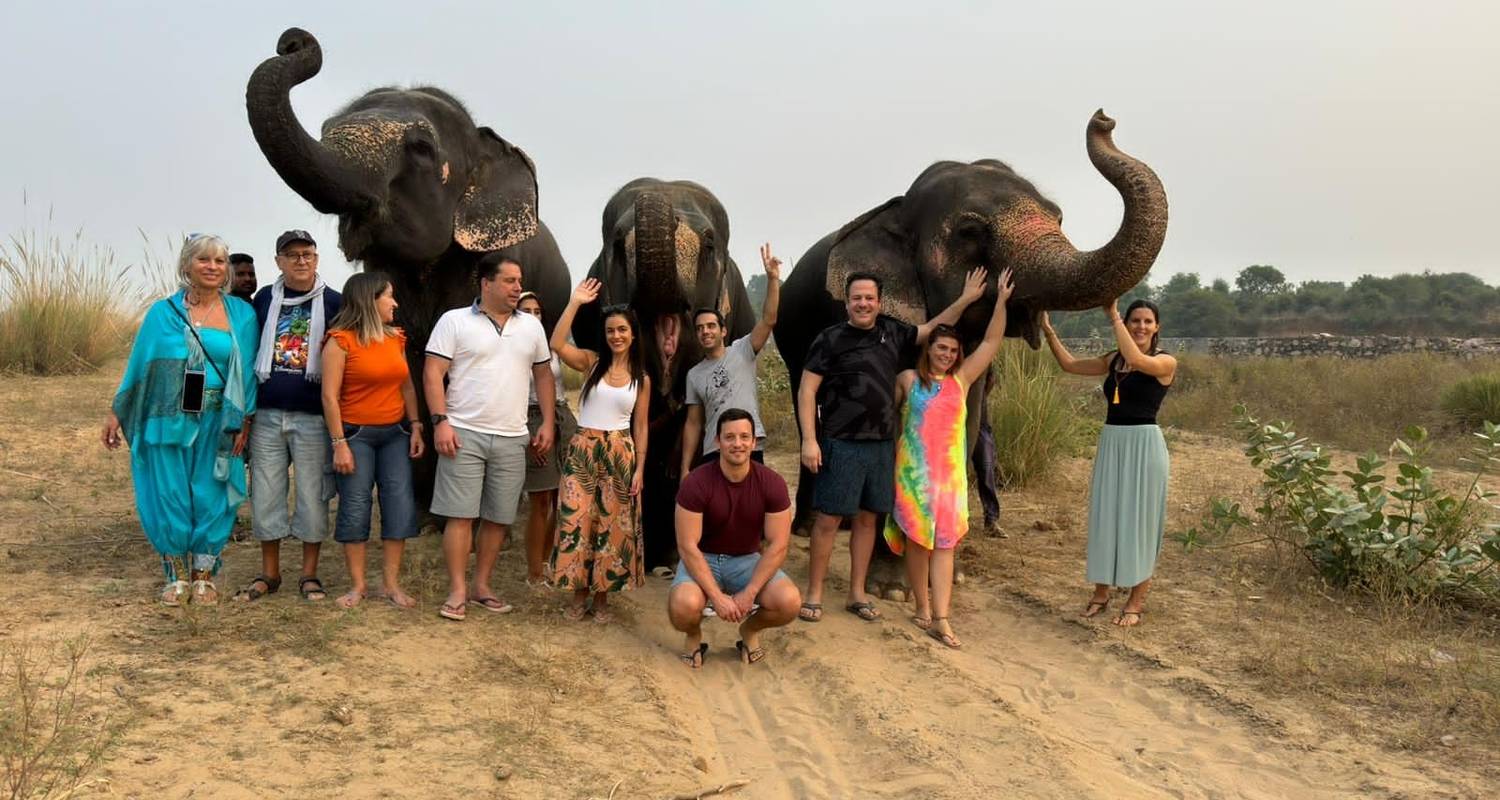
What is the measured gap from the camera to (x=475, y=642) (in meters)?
5.28

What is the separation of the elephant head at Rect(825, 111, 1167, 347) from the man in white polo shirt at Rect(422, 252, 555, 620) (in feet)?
6.73

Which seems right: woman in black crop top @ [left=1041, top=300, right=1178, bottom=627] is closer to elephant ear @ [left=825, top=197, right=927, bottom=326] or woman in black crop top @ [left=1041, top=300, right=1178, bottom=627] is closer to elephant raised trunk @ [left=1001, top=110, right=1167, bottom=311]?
elephant raised trunk @ [left=1001, top=110, right=1167, bottom=311]

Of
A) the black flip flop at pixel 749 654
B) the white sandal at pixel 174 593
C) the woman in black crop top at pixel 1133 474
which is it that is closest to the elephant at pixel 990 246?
the woman in black crop top at pixel 1133 474

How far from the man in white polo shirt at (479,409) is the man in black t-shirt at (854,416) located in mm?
1523

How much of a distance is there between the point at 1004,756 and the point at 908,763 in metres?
0.40

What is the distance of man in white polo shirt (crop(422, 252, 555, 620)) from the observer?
562 centimetres

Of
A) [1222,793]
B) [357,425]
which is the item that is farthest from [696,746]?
[357,425]

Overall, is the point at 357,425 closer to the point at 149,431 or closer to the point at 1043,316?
the point at 149,431

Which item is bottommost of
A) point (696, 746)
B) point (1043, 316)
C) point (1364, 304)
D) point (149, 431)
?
point (696, 746)

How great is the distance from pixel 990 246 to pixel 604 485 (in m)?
2.54

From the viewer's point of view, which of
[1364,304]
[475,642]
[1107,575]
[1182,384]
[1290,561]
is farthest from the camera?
[1364,304]

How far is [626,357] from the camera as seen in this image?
5844 mm

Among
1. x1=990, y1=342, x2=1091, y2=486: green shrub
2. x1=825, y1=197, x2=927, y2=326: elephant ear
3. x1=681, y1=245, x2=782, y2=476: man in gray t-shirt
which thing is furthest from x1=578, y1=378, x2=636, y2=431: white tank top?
x1=990, y1=342, x2=1091, y2=486: green shrub

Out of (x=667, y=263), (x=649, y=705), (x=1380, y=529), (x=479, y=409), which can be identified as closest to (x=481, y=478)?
(x=479, y=409)
